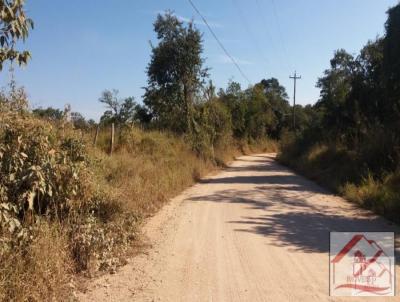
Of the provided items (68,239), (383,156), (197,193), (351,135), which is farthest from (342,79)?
(68,239)

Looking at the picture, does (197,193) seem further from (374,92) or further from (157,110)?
(157,110)

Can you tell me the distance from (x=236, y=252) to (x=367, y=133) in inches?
509

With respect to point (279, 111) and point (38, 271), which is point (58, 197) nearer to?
point (38, 271)

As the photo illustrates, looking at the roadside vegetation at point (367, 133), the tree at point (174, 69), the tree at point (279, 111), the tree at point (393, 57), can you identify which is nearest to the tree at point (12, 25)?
the roadside vegetation at point (367, 133)

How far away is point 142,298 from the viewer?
482 centimetres

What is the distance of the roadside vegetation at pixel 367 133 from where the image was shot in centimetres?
1205

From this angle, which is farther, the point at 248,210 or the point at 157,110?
the point at 157,110

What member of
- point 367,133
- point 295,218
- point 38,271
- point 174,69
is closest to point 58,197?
point 38,271

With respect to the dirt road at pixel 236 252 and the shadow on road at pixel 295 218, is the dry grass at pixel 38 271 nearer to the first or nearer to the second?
the dirt road at pixel 236 252

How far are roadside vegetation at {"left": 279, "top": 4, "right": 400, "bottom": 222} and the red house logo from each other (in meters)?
2.10

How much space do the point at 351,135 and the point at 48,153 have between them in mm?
18479

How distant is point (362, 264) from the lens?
6.01 meters

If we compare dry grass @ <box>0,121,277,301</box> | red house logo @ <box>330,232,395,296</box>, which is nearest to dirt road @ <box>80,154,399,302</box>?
red house logo @ <box>330,232,395,296</box>

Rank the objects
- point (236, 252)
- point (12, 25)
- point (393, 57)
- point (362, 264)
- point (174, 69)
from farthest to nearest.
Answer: point (174, 69)
point (393, 57)
point (236, 252)
point (362, 264)
point (12, 25)
